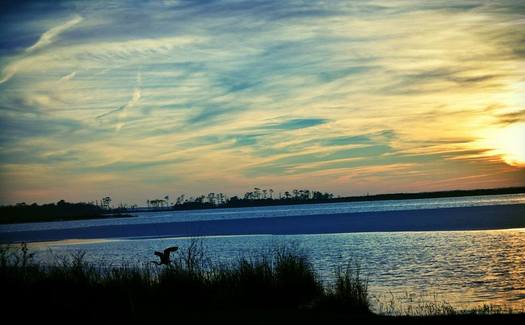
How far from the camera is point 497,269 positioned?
21.8 m

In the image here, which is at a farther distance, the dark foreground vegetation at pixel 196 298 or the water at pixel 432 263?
the water at pixel 432 263

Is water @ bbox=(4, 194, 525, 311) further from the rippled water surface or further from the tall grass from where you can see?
the tall grass

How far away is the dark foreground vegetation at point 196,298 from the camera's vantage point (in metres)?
11.6

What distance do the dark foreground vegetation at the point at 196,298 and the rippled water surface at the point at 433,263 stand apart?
2.20 meters

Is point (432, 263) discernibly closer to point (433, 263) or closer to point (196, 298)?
point (433, 263)

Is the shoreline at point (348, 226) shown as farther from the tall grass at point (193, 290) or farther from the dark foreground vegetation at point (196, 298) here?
the dark foreground vegetation at point (196, 298)

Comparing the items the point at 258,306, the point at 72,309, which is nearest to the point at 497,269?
the point at 258,306

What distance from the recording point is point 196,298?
14.4 m

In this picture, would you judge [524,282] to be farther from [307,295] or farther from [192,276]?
[192,276]

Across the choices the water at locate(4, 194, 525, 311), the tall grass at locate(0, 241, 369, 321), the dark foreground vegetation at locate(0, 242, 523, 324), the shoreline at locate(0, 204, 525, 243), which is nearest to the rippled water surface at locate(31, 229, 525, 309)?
the water at locate(4, 194, 525, 311)

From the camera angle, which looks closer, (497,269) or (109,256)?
(497,269)

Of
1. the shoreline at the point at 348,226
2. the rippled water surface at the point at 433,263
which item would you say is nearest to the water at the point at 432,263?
the rippled water surface at the point at 433,263

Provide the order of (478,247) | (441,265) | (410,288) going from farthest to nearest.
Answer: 1. (478,247)
2. (441,265)
3. (410,288)

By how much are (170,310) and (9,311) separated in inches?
140
